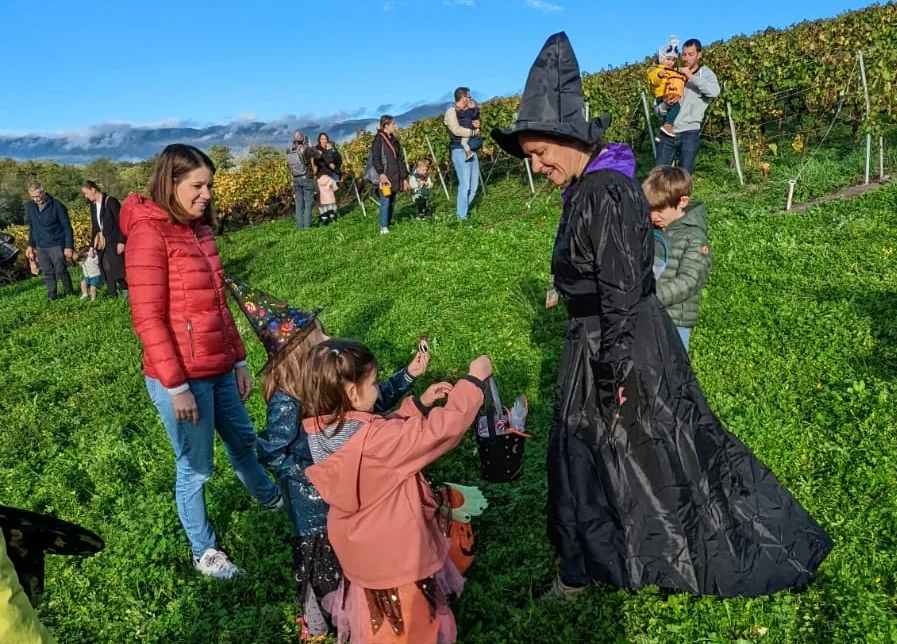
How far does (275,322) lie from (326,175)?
42.2 feet

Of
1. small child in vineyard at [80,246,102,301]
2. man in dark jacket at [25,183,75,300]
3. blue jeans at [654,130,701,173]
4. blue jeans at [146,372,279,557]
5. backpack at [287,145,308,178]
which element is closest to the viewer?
blue jeans at [146,372,279,557]

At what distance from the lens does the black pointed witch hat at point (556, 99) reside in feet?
9.27

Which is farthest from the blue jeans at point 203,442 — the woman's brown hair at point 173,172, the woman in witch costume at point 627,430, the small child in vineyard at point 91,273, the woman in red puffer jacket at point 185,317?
the small child in vineyard at point 91,273

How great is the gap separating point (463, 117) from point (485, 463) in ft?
32.2

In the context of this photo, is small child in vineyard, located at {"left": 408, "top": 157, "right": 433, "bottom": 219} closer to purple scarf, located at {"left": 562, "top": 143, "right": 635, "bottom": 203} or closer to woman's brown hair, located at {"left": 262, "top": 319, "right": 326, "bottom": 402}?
woman's brown hair, located at {"left": 262, "top": 319, "right": 326, "bottom": 402}

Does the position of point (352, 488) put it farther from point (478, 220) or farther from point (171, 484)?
point (478, 220)

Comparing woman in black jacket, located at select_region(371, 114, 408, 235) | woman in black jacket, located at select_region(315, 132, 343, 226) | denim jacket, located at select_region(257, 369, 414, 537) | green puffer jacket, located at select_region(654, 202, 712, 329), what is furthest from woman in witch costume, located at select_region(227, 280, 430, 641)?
woman in black jacket, located at select_region(315, 132, 343, 226)

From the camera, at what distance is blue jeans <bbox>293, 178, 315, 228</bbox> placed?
15.2 m

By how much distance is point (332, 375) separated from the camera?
276cm

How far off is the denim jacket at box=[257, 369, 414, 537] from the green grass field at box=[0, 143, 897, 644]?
80cm

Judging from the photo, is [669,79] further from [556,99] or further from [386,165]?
[556,99]

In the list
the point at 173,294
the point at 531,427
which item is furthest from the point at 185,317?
the point at 531,427

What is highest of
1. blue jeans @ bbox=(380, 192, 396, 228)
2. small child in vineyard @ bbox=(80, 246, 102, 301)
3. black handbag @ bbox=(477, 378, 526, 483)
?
blue jeans @ bbox=(380, 192, 396, 228)

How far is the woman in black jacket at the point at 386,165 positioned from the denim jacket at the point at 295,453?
31.5 ft
